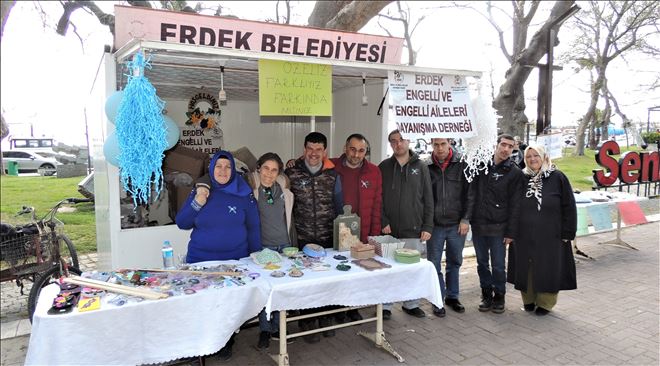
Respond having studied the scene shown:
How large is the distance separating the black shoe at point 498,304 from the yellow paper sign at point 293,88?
98.6 inches

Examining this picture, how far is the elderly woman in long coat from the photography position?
4.13 metres

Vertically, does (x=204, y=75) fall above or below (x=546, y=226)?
above

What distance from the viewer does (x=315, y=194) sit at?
11.8ft

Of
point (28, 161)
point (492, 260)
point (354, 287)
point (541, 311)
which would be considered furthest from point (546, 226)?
point (28, 161)

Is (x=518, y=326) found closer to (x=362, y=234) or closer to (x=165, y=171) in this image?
(x=362, y=234)

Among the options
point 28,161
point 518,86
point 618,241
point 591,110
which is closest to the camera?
point 618,241

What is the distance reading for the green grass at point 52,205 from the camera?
28.4ft

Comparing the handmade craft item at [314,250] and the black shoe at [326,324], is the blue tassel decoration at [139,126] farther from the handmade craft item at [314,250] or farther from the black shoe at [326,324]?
the black shoe at [326,324]

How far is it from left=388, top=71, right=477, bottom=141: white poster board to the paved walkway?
1756 mm

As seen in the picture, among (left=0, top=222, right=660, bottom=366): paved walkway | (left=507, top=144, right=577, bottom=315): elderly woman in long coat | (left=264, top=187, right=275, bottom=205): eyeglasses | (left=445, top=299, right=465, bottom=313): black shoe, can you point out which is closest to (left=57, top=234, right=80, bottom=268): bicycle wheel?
(left=0, top=222, right=660, bottom=366): paved walkway

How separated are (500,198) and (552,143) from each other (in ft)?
10.9

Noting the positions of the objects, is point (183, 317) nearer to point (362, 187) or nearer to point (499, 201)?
point (362, 187)

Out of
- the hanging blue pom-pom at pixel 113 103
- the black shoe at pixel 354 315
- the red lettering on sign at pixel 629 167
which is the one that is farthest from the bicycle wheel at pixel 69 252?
the red lettering on sign at pixel 629 167

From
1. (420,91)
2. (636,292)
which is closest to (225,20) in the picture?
(420,91)
